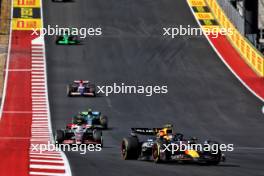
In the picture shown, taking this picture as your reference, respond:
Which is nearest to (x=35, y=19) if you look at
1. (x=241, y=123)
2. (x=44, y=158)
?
(x=241, y=123)

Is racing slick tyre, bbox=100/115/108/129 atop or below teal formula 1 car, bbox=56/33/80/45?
below

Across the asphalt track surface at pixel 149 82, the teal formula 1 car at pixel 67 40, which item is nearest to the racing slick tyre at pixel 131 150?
the asphalt track surface at pixel 149 82

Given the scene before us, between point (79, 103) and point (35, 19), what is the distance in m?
24.8

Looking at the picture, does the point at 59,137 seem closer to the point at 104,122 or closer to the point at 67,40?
the point at 104,122

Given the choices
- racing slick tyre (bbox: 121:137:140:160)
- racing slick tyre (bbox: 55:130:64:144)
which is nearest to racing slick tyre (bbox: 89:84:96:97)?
racing slick tyre (bbox: 55:130:64:144)

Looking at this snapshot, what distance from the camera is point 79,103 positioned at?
50.9 m

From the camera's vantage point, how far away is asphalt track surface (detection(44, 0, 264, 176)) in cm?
2661

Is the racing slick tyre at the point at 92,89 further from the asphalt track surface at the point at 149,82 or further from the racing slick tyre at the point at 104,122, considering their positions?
the racing slick tyre at the point at 104,122

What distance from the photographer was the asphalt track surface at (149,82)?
26.6 metres

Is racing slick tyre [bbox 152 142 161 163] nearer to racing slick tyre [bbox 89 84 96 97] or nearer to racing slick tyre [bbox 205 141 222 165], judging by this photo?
racing slick tyre [bbox 205 141 222 165]

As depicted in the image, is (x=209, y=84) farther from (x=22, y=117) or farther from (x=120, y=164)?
(x=120, y=164)

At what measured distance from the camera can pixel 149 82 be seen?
57.2m

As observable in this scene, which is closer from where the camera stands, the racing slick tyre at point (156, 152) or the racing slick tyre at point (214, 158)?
the racing slick tyre at point (214, 158)

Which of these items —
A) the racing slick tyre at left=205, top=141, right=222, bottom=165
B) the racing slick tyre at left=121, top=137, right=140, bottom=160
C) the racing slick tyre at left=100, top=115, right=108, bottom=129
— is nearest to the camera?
the racing slick tyre at left=205, top=141, right=222, bottom=165
